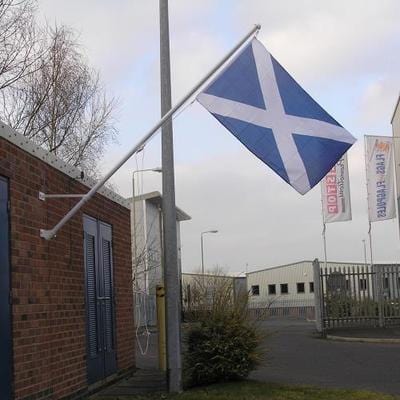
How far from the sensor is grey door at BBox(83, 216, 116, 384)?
437 inches

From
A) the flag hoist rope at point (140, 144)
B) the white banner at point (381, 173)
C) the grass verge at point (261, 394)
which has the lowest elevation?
the grass verge at point (261, 394)

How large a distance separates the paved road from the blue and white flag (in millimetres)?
3326

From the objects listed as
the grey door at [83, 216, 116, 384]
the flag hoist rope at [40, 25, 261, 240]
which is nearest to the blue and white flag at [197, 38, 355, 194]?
the flag hoist rope at [40, 25, 261, 240]

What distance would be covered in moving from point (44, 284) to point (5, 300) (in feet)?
4.46

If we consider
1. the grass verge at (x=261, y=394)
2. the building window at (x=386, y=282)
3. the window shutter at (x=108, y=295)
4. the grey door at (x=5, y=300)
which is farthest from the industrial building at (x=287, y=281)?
the grey door at (x=5, y=300)

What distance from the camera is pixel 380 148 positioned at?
31.1 meters

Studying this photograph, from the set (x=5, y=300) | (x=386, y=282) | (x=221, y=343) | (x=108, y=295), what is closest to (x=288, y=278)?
(x=386, y=282)

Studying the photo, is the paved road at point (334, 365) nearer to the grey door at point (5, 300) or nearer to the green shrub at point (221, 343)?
the green shrub at point (221, 343)

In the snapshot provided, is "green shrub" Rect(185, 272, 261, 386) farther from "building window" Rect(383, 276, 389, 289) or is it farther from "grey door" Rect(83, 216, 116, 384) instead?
"building window" Rect(383, 276, 389, 289)

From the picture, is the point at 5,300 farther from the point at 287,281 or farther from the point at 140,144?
the point at 287,281

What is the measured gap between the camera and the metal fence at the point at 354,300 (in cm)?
2448

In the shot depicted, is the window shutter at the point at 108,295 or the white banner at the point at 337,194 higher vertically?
the white banner at the point at 337,194

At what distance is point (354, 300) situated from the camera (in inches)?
966

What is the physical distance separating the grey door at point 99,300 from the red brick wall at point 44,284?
14.3 inches
